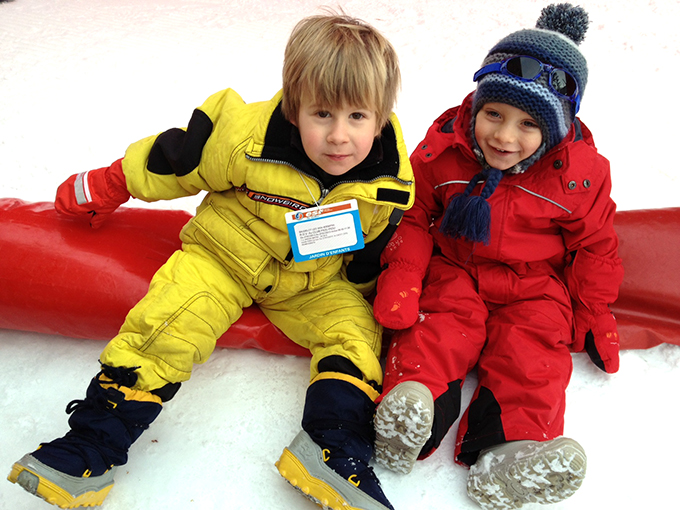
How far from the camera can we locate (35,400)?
138 cm

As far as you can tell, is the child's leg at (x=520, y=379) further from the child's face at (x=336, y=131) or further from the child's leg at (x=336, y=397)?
the child's face at (x=336, y=131)

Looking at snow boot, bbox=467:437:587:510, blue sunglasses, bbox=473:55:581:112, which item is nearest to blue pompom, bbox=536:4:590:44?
blue sunglasses, bbox=473:55:581:112

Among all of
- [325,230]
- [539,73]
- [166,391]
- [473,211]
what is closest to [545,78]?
[539,73]

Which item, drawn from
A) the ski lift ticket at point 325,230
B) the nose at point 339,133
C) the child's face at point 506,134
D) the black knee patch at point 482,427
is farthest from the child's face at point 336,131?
the black knee patch at point 482,427

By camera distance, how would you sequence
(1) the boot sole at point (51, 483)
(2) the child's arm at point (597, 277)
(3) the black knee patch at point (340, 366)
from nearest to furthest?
1. (1) the boot sole at point (51, 483)
2. (3) the black knee patch at point (340, 366)
3. (2) the child's arm at point (597, 277)

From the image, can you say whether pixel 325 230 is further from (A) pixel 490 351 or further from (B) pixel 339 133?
(A) pixel 490 351

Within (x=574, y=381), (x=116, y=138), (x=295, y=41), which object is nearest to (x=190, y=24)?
(x=116, y=138)

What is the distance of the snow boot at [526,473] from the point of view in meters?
1.08

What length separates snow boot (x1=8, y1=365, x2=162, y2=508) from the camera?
1067 millimetres

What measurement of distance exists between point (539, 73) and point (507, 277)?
19.9 inches

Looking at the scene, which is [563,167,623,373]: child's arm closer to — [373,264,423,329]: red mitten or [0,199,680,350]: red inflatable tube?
[0,199,680,350]: red inflatable tube

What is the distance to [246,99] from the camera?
2492 mm

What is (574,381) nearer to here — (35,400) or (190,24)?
(35,400)

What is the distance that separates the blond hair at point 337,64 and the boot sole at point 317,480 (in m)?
0.71
